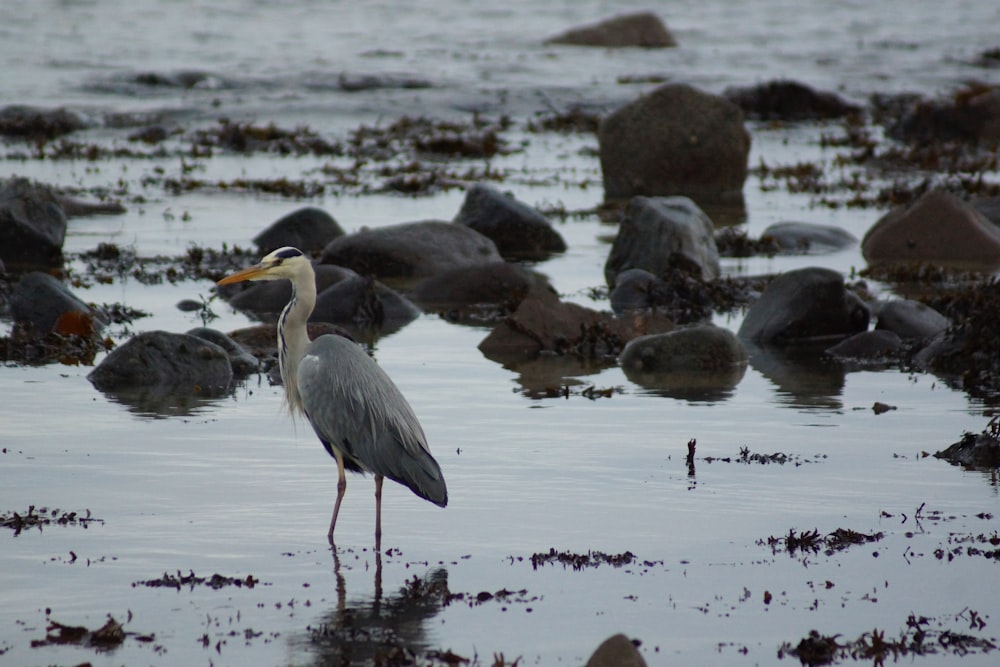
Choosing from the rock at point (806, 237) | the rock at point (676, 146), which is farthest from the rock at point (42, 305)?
the rock at point (676, 146)

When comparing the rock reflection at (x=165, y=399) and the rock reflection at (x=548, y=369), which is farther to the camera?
the rock reflection at (x=548, y=369)

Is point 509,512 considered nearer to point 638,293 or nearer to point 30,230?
point 638,293

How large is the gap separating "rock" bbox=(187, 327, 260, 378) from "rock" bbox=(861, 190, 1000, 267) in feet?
27.5

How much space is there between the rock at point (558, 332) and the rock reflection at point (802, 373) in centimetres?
99

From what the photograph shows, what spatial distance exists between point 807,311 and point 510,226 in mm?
5794

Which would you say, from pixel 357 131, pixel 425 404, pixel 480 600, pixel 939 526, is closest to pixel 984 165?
pixel 357 131

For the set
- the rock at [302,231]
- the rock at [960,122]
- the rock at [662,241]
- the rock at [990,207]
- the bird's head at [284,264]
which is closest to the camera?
the bird's head at [284,264]

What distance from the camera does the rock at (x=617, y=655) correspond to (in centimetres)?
491

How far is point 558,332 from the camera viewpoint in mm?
12266

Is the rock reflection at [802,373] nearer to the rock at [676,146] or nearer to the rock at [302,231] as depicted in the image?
the rock at [302,231]

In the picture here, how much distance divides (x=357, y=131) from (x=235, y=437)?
2366 cm

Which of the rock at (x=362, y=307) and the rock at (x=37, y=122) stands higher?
the rock at (x=37, y=122)

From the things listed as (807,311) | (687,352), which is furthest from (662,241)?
(687,352)

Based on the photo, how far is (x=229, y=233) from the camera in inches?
729
